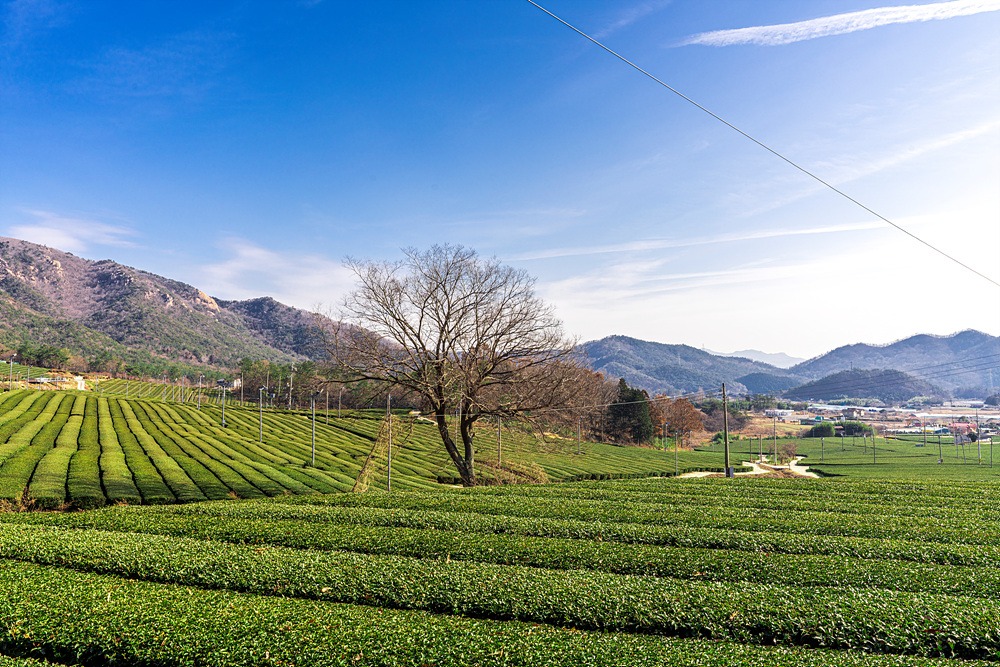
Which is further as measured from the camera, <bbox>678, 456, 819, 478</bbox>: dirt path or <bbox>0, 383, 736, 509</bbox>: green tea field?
<bbox>678, 456, 819, 478</bbox>: dirt path

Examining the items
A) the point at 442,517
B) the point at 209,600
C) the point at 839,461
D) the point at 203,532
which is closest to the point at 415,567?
the point at 209,600

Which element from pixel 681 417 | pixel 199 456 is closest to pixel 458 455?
pixel 199 456

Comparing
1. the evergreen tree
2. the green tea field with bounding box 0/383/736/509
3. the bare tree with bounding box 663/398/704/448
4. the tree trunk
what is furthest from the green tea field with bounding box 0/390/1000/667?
the bare tree with bounding box 663/398/704/448

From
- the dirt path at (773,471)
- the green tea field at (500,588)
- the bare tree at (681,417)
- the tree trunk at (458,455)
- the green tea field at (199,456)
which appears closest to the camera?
the green tea field at (500,588)

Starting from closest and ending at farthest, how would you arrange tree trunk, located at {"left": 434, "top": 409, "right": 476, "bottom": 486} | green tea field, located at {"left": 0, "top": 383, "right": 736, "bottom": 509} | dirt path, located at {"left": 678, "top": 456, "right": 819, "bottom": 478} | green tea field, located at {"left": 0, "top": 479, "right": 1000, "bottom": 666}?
green tea field, located at {"left": 0, "top": 479, "right": 1000, "bottom": 666}
green tea field, located at {"left": 0, "top": 383, "right": 736, "bottom": 509}
tree trunk, located at {"left": 434, "top": 409, "right": 476, "bottom": 486}
dirt path, located at {"left": 678, "top": 456, "right": 819, "bottom": 478}

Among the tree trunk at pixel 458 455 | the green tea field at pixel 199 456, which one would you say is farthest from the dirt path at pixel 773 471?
the tree trunk at pixel 458 455

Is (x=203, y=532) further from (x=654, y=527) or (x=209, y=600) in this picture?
(x=654, y=527)

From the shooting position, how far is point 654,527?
17.2 meters

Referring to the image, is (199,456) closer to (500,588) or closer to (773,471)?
(500,588)

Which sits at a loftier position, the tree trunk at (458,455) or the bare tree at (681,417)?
the tree trunk at (458,455)

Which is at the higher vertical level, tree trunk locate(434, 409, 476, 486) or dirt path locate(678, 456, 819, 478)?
tree trunk locate(434, 409, 476, 486)

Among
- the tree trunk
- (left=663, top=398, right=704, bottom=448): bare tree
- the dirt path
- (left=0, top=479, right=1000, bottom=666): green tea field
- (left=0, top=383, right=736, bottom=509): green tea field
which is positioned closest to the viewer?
(left=0, top=479, right=1000, bottom=666): green tea field

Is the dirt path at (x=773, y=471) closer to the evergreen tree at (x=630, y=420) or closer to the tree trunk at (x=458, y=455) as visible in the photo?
the evergreen tree at (x=630, y=420)

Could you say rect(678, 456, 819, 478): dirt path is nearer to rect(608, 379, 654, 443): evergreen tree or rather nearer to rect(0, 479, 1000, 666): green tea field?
rect(608, 379, 654, 443): evergreen tree
